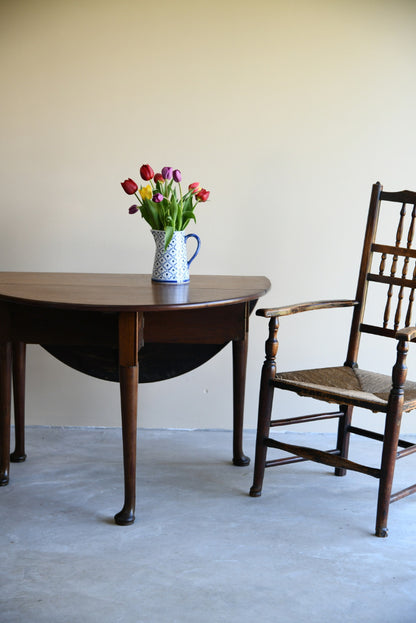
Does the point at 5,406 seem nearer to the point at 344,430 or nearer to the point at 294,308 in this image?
the point at 294,308

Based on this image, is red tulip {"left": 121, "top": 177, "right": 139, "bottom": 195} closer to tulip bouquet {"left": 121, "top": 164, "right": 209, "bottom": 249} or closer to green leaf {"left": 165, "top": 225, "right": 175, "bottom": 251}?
tulip bouquet {"left": 121, "top": 164, "right": 209, "bottom": 249}

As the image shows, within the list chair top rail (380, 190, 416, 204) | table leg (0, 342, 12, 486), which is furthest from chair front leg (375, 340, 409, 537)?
table leg (0, 342, 12, 486)

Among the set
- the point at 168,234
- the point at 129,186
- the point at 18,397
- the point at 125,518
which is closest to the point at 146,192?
the point at 129,186

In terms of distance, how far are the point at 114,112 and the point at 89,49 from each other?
29 centimetres

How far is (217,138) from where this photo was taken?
3078 mm

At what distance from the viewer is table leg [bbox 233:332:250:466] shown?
272 centimetres

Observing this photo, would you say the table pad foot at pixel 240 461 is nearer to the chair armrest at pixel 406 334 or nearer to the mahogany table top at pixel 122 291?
the mahogany table top at pixel 122 291

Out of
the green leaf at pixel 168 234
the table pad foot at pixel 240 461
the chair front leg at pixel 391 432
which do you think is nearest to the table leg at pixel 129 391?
the green leaf at pixel 168 234

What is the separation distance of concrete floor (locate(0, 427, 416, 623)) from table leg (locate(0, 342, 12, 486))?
0.24 ft

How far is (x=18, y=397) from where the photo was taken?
275 centimetres

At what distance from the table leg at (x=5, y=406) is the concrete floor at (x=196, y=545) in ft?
0.24

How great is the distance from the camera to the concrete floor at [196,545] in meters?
1.80

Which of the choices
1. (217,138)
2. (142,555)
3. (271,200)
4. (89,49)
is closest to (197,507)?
(142,555)

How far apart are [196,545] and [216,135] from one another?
181 centimetres
